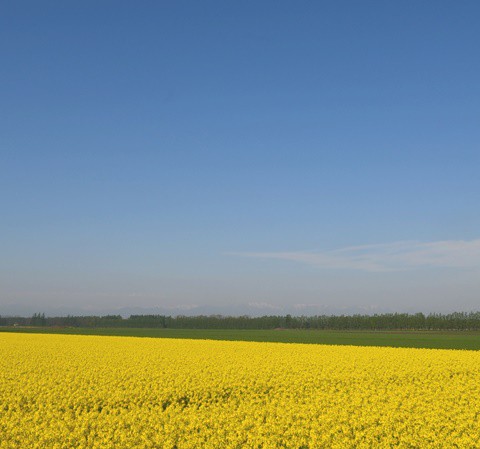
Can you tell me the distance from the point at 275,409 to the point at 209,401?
3986 mm

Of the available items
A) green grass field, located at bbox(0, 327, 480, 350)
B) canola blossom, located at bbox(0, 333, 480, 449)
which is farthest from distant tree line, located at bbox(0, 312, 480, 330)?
canola blossom, located at bbox(0, 333, 480, 449)

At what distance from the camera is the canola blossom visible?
35.8 feet

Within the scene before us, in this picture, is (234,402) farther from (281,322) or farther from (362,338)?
(281,322)

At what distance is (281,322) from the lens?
15012 cm

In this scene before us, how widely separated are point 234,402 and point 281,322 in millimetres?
136756

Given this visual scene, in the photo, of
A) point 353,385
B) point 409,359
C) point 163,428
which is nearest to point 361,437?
point 163,428

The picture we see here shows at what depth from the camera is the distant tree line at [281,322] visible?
12925 cm

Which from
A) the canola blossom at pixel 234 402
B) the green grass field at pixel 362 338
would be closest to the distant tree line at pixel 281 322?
the green grass field at pixel 362 338

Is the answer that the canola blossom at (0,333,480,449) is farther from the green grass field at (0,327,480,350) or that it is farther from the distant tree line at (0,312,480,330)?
the distant tree line at (0,312,480,330)

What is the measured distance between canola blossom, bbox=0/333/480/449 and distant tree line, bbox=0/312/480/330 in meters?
109

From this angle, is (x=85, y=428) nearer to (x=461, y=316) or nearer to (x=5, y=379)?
(x=5, y=379)

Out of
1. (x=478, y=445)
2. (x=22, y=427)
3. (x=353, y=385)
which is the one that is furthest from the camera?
(x=353, y=385)

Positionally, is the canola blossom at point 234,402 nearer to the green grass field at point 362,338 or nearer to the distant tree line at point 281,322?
the green grass field at point 362,338

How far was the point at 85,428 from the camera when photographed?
11320 mm
